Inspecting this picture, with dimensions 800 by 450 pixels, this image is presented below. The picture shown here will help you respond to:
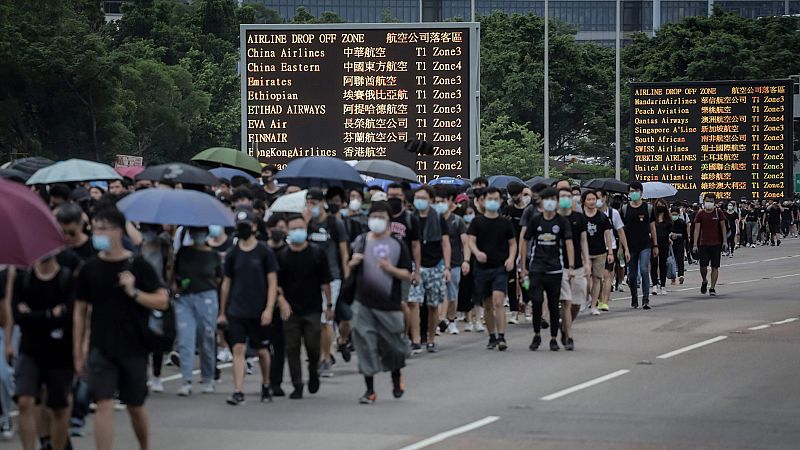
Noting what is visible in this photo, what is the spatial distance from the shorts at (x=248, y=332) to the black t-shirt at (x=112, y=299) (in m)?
3.76

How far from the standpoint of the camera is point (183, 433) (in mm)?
12086

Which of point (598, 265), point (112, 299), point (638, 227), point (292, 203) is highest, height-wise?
point (292, 203)

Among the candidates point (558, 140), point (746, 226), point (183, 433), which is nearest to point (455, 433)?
point (183, 433)

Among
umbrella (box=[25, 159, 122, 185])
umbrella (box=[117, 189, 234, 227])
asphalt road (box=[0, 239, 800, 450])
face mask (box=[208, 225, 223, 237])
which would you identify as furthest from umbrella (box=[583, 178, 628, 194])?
umbrella (box=[117, 189, 234, 227])

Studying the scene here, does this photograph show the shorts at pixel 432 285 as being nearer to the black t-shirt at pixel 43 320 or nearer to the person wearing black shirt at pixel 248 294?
the person wearing black shirt at pixel 248 294

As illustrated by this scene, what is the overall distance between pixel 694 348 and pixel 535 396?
4.63 metres

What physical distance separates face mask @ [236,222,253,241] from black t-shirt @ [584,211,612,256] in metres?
9.63

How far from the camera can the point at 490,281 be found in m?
18.3

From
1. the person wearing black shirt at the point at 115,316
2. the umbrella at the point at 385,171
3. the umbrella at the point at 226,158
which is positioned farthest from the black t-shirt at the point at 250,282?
the umbrella at the point at 226,158

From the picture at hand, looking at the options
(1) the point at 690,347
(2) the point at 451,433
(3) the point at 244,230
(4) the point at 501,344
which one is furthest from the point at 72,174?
(1) the point at 690,347

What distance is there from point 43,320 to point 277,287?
4040mm

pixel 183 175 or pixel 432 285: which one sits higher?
pixel 183 175

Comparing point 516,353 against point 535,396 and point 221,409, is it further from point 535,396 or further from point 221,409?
point 221,409

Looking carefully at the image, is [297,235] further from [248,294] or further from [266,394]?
[266,394]
